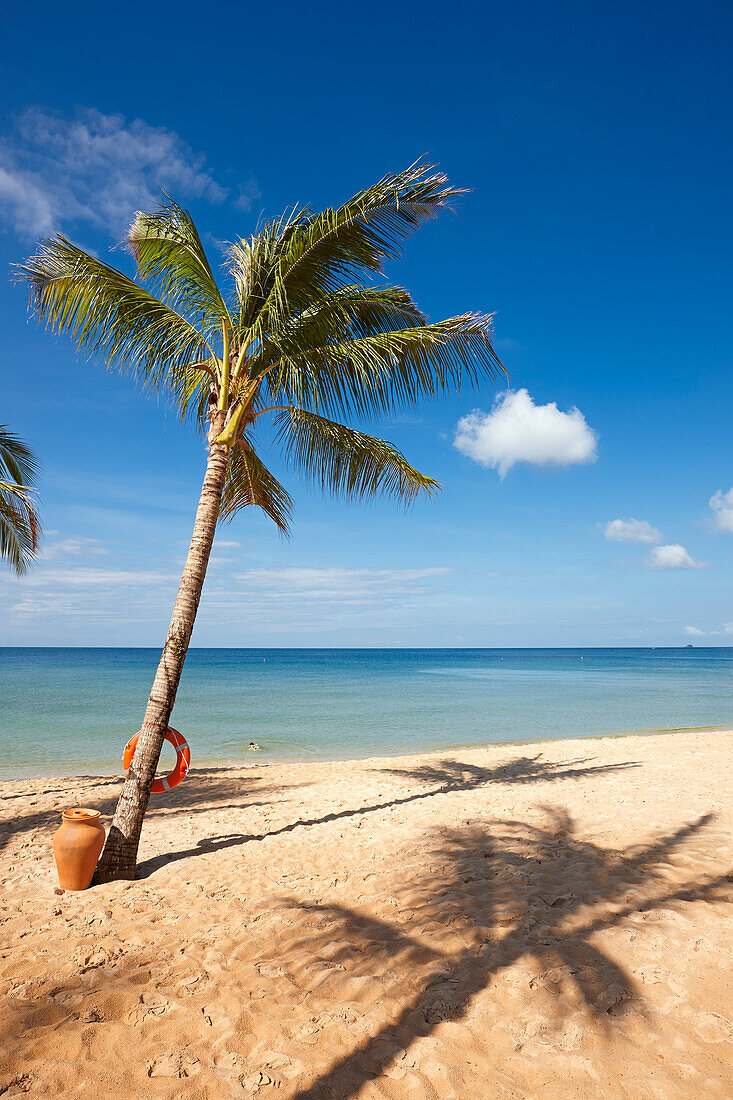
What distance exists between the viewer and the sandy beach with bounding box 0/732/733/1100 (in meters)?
2.58

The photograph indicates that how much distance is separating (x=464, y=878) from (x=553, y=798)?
337 centimetres

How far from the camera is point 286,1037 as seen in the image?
2.83m

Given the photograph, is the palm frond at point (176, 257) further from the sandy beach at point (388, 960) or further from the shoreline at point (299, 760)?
the shoreline at point (299, 760)

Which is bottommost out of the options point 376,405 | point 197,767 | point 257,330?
point 197,767

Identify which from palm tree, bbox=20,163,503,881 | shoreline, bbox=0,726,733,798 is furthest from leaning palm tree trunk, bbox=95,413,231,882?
shoreline, bbox=0,726,733,798

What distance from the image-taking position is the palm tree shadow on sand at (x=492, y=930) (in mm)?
2920

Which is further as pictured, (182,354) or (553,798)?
(553,798)

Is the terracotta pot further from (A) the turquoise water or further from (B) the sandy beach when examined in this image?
(A) the turquoise water

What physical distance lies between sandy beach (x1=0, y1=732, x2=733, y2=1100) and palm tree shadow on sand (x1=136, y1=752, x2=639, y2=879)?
0.08 metres

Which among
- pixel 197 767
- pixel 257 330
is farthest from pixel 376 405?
pixel 197 767

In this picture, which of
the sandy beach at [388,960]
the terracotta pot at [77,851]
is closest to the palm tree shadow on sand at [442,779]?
the sandy beach at [388,960]

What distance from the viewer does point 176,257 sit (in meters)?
6.53

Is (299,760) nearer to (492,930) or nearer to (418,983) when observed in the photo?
(492,930)

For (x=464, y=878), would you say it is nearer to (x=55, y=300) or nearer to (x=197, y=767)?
(x=55, y=300)
